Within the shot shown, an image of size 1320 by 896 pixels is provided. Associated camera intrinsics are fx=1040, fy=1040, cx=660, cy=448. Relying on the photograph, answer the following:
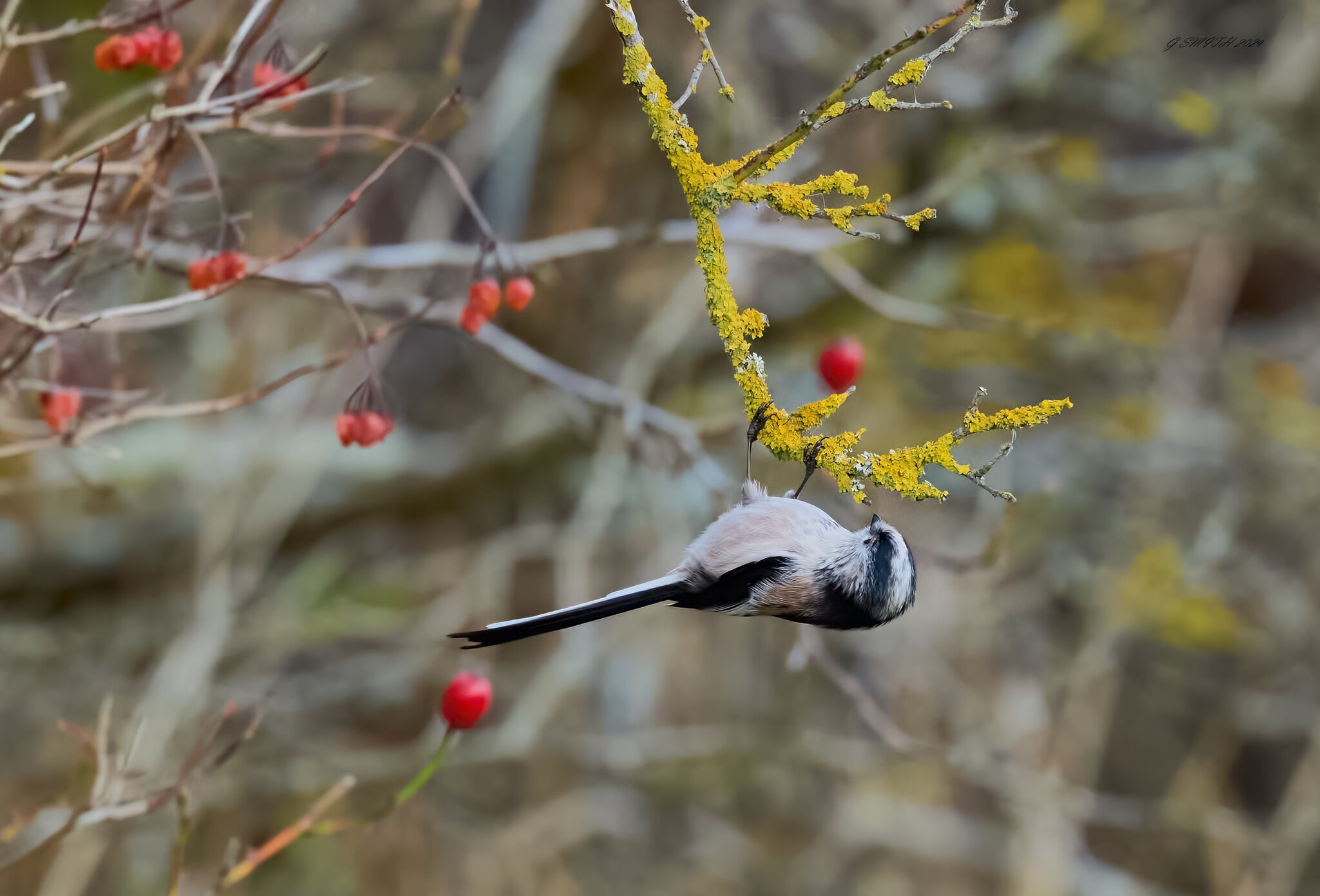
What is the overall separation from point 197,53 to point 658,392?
9.97ft

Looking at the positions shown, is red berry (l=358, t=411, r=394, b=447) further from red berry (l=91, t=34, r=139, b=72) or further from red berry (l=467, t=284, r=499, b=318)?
red berry (l=91, t=34, r=139, b=72)

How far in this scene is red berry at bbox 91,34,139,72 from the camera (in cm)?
204

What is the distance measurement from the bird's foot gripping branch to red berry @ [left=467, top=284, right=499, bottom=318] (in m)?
0.88

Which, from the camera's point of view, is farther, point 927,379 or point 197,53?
point 927,379

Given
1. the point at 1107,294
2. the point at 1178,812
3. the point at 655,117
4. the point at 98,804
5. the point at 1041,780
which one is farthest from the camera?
the point at 1107,294

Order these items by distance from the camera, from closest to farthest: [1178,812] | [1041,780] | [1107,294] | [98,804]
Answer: [98,804], [1041,780], [1178,812], [1107,294]

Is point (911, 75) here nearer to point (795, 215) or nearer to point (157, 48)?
point (795, 215)

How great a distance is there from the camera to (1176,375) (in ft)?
15.1

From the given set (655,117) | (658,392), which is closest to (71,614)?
(658,392)

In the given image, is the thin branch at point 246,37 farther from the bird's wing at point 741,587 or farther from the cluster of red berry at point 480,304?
the bird's wing at point 741,587

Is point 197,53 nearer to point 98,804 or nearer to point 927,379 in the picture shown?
point 98,804

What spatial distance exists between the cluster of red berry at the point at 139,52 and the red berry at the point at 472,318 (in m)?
0.77

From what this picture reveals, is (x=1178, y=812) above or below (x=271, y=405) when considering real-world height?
below

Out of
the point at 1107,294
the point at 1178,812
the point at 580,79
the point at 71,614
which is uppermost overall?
the point at 580,79
